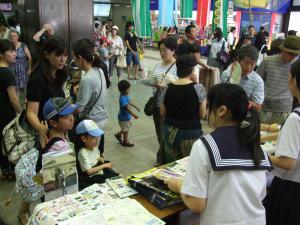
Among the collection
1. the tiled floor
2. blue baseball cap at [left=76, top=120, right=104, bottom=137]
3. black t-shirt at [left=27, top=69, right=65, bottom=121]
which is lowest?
the tiled floor

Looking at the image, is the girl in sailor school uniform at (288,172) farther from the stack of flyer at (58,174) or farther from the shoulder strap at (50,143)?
the shoulder strap at (50,143)

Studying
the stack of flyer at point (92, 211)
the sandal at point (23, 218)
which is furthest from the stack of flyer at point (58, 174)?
the sandal at point (23, 218)

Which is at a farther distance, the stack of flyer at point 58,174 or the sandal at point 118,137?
the sandal at point 118,137

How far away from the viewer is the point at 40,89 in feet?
8.14

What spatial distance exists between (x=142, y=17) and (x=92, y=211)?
253 cm

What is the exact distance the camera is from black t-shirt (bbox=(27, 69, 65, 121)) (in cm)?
246

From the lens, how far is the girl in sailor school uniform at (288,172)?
167cm

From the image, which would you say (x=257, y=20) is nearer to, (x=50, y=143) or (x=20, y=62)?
(x=20, y=62)

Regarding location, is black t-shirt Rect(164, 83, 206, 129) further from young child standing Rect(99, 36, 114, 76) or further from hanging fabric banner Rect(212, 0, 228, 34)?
young child standing Rect(99, 36, 114, 76)

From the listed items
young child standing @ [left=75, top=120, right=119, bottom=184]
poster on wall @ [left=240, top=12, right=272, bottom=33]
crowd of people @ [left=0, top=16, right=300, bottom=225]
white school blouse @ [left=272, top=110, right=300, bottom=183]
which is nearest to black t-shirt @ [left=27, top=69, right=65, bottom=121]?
crowd of people @ [left=0, top=16, right=300, bottom=225]

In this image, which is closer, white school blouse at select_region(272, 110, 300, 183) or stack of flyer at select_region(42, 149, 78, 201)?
white school blouse at select_region(272, 110, 300, 183)

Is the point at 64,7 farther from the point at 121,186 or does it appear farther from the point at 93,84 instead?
the point at 121,186

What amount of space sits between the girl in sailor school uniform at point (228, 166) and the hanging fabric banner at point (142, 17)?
7.69 feet

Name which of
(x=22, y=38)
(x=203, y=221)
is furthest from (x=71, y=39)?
(x=203, y=221)
